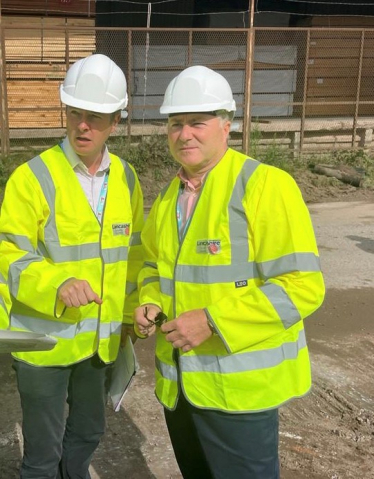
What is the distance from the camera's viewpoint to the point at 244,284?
2.29 meters

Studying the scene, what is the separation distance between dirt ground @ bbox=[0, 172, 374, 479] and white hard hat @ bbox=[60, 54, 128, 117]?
188 cm

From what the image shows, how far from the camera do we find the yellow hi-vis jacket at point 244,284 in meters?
2.21

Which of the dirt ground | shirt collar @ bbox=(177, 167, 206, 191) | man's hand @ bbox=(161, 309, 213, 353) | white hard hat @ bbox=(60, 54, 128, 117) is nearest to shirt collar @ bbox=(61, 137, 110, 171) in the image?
white hard hat @ bbox=(60, 54, 128, 117)

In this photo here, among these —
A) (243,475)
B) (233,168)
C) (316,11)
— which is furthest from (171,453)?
(316,11)

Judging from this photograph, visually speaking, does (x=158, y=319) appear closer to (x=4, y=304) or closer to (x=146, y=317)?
(x=146, y=317)

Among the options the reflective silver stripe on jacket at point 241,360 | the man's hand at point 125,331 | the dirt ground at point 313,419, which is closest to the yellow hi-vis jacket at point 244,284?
the reflective silver stripe on jacket at point 241,360

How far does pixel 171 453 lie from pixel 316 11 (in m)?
14.0

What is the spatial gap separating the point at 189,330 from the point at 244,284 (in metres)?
0.25

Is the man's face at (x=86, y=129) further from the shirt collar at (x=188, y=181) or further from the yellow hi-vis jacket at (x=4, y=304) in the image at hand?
the yellow hi-vis jacket at (x=4, y=304)

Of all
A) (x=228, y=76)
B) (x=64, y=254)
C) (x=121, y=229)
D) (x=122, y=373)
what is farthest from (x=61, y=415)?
(x=228, y=76)

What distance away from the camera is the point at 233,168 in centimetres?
234

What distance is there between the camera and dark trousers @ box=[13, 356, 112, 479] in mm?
2709

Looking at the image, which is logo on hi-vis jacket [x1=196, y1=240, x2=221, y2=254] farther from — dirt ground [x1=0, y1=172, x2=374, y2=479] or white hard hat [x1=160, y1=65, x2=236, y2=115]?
dirt ground [x1=0, y1=172, x2=374, y2=479]

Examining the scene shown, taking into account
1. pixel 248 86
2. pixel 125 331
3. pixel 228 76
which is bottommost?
pixel 125 331
